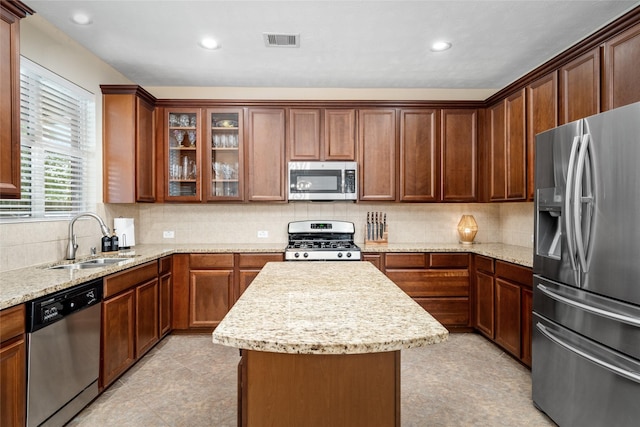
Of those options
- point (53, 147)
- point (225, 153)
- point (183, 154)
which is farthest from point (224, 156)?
point (53, 147)

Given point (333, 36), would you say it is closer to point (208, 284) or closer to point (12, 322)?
point (208, 284)

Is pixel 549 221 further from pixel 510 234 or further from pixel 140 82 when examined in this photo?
pixel 140 82

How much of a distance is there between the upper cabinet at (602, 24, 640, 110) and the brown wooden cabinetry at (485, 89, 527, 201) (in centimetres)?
89

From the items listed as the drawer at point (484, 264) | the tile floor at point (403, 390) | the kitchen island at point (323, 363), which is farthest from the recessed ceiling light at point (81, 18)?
the drawer at point (484, 264)

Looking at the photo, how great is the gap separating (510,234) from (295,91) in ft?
9.84

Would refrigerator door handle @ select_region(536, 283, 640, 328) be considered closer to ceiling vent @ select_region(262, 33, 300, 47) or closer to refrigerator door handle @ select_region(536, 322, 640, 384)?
refrigerator door handle @ select_region(536, 322, 640, 384)

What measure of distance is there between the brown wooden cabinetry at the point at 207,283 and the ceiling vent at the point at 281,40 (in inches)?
80.3

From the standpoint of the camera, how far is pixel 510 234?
4.06 meters

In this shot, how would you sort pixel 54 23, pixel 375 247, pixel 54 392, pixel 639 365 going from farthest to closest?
pixel 375 247, pixel 54 23, pixel 54 392, pixel 639 365

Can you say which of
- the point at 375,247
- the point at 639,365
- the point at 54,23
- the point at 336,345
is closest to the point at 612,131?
the point at 639,365

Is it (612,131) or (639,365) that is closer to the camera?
(639,365)

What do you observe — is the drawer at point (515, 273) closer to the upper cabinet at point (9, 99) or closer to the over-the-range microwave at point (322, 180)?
the over-the-range microwave at point (322, 180)

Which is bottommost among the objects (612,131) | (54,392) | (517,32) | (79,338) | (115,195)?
(54,392)

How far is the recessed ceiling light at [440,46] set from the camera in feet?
9.88
